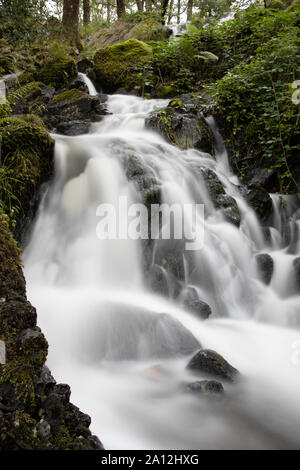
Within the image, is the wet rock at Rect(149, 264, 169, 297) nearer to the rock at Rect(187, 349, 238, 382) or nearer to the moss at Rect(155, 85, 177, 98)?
the rock at Rect(187, 349, 238, 382)

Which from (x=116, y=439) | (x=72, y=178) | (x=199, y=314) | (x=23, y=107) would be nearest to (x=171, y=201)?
(x=72, y=178)

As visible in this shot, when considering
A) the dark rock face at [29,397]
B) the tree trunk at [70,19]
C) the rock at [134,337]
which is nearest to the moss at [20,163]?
the rock at [134,337]

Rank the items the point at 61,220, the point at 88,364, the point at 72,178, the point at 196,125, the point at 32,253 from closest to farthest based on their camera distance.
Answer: the point at 88,364
the point at 32,253
the point at 61,220
the point at 72,178
the point at 196,125

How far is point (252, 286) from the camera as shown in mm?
4438

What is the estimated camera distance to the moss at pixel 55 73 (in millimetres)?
8312

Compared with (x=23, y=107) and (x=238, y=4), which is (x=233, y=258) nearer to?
(x=23, y=107)

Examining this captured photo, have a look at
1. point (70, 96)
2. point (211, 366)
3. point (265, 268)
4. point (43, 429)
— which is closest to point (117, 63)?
point (70, 96)

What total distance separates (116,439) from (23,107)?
7.00m

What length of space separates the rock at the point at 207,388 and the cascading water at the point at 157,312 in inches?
2.4

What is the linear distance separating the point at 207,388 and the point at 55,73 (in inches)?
330

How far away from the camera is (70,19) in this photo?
1042 centimetres

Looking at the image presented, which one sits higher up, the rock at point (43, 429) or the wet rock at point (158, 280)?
the wet rock at point (158, 280)

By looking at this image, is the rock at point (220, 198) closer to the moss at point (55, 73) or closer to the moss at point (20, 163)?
the moss at point (20, 163)

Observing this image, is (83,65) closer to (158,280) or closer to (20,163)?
(20,163)
